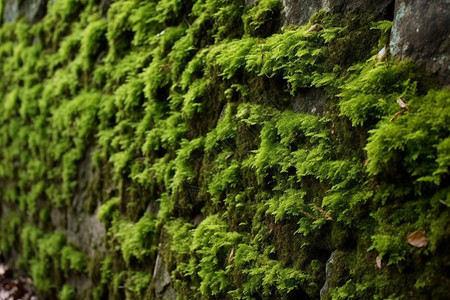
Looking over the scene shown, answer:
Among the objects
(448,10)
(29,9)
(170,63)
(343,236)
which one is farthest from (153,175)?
(29,9)

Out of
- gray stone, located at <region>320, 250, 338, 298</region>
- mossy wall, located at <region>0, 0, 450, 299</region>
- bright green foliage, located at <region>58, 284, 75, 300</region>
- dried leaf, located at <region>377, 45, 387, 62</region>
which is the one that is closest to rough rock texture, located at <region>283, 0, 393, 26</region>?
mossy wall, located at <region>0, 0, 450, 299</region>

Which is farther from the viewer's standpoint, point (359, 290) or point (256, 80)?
point (256, 80)

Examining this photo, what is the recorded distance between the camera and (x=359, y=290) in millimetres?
2258

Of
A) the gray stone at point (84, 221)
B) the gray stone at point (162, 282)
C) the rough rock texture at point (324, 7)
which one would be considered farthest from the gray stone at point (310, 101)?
the gray stone at point (84, 221)

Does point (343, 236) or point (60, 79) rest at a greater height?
point (60, 79)

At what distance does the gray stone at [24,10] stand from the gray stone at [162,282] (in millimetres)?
4034

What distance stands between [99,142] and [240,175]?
205 cm

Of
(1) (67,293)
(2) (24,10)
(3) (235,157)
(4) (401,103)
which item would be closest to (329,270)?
(4) (401,103)

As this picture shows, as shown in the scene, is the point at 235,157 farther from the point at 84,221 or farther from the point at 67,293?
the point at 67,293

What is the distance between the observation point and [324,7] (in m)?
2.73

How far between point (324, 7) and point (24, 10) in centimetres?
512

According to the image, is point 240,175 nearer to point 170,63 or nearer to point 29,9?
point 170,63

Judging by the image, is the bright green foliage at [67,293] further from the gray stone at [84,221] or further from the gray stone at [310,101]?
the gray stone at [310,101]

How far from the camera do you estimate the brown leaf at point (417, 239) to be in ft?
6.79
